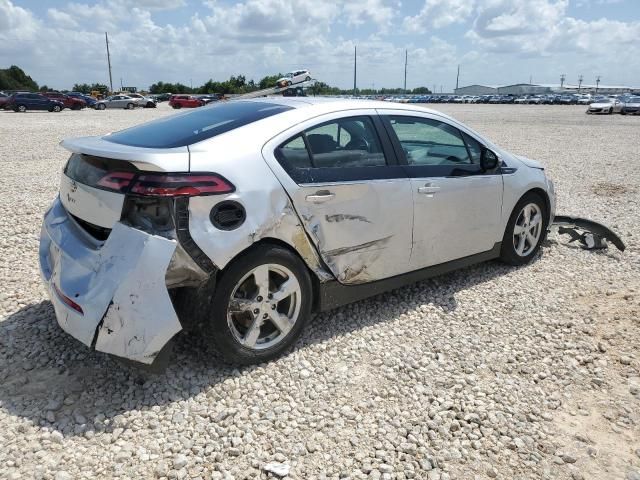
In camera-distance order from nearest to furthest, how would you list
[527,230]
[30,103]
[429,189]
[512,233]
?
[429,189]
[512,233]
[527,230]
[30,103]

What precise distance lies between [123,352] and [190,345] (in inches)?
31.0

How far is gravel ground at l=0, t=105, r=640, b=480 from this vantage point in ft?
8.61

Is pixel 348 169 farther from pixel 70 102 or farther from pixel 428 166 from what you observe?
pixel 70 102

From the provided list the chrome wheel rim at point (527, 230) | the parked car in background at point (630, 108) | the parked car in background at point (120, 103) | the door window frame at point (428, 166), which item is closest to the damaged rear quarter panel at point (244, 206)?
the door window frame at point (428, 166)

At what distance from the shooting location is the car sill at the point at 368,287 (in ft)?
12.0

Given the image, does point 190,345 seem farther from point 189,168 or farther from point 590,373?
point 590,373

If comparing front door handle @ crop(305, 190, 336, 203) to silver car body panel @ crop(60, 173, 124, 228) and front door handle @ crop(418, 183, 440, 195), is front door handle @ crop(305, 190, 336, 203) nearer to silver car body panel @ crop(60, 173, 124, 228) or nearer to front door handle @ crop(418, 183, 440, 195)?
front door handle @ crop(418, 183, 440, 195)

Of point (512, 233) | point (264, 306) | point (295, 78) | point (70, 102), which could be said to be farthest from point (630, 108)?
point (264, 306)

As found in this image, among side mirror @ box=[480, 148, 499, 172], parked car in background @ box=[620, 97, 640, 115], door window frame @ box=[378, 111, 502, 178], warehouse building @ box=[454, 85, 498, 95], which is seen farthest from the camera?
warehouse building @ box=[454, 85, 498, 95]

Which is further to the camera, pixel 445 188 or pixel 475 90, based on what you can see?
pixel 475 90

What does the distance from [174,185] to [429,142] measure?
2.48m

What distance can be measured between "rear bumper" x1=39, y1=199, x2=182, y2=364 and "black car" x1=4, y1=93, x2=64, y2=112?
4181cm

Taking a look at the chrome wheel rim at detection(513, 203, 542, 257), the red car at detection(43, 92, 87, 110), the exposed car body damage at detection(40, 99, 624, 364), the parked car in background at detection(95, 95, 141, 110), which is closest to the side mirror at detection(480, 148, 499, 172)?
the exposed car body damage at detection(40, 99, 624, 364)

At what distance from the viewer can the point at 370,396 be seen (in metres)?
3.17
